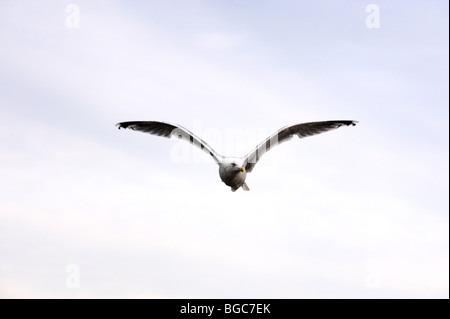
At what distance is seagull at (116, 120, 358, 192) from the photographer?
17.3 m

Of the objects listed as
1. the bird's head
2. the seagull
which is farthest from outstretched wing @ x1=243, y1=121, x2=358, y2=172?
the bird's head

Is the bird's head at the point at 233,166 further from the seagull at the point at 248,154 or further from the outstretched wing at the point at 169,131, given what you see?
the outstretched wing at the point at 169,131

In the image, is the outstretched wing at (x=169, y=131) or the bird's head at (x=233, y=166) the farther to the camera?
the outstretched wing at (x=169, y=131)

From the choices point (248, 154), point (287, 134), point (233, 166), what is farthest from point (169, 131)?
point (287, 134)

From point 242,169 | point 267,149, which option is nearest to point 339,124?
point 267,149

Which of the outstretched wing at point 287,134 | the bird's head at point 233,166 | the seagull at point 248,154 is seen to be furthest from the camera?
the outstretched wing at point 287,134

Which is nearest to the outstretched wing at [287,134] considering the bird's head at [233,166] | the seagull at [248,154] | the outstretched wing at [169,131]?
the seagull at [248,154]

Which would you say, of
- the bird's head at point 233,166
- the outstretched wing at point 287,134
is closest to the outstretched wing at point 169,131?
the bird's head at point 233,166

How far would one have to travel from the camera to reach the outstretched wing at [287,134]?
1833 centimetres

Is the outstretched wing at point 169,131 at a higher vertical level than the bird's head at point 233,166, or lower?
higher

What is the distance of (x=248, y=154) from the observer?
1808 centimetres

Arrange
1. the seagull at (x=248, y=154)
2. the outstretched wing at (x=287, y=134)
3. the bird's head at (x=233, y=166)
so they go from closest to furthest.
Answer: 1. the bird's head at (x=233, y=166)
2. the seagull at (x=248, y=154)
3. the outstretched wing at (x=287, y=134)

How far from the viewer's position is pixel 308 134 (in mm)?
20172
